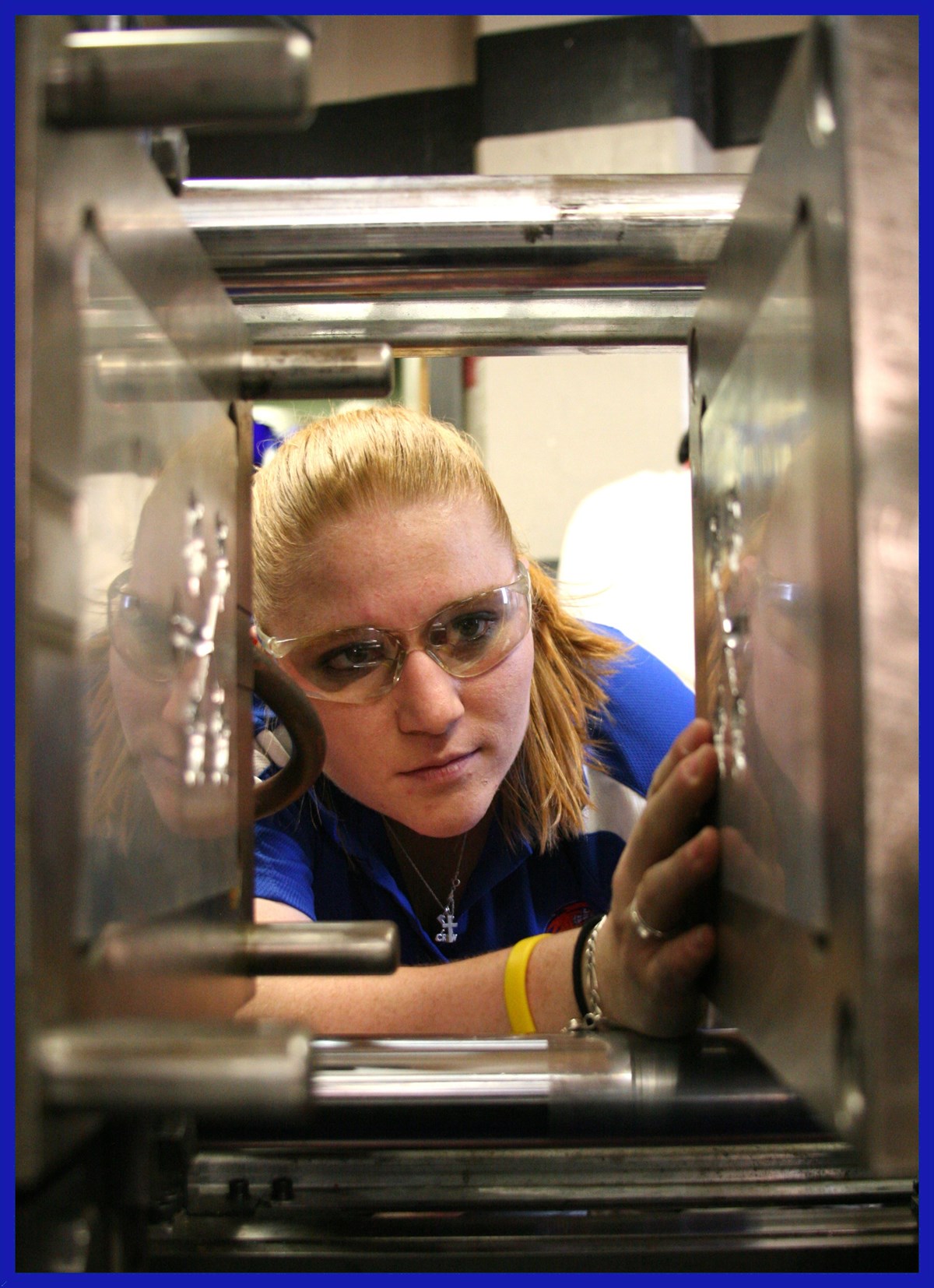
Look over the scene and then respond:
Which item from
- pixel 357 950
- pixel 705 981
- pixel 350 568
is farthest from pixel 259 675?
pixel 350 568

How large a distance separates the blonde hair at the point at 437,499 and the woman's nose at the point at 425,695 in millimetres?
174

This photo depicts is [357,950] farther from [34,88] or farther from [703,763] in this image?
[34,88]

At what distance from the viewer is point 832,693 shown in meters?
0.35

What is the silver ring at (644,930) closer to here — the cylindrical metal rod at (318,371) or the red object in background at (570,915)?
the cylindrical metal rod at (318,371)

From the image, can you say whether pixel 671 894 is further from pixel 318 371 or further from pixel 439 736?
pixel 439 736

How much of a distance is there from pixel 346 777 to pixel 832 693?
91cm

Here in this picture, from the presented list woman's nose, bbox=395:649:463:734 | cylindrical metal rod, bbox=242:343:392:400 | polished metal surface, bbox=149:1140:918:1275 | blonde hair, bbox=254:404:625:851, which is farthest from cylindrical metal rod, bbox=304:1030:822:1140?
blonde hair, bbox=254:404:625:851

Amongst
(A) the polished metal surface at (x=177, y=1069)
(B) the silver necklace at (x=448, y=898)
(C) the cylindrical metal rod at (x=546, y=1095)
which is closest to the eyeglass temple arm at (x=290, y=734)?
(C) the cylindrical metal rod at (x=546, y=1095)

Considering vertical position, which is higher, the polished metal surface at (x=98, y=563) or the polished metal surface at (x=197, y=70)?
the polished metal surface at (x=197, y=70)

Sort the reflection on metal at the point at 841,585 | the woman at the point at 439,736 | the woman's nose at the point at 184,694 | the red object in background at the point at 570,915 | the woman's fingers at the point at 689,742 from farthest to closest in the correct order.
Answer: the red object in background at the point at 570,915, the woman at the point at 439,736, the woman's fingers at the point at 689,742, the woman's nose at the point at 184,694, the reflection on metal at the point at 841,585

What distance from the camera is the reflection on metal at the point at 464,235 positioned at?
625 millimetres

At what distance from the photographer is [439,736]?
3.79 feet

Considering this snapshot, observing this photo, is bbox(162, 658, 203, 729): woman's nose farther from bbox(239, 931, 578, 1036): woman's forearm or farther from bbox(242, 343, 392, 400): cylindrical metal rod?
bbox(239, 931, 578, 1036): woman's forearm

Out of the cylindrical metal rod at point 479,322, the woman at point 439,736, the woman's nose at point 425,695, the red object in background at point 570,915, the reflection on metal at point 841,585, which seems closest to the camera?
the reflection on metal at point 841,585
